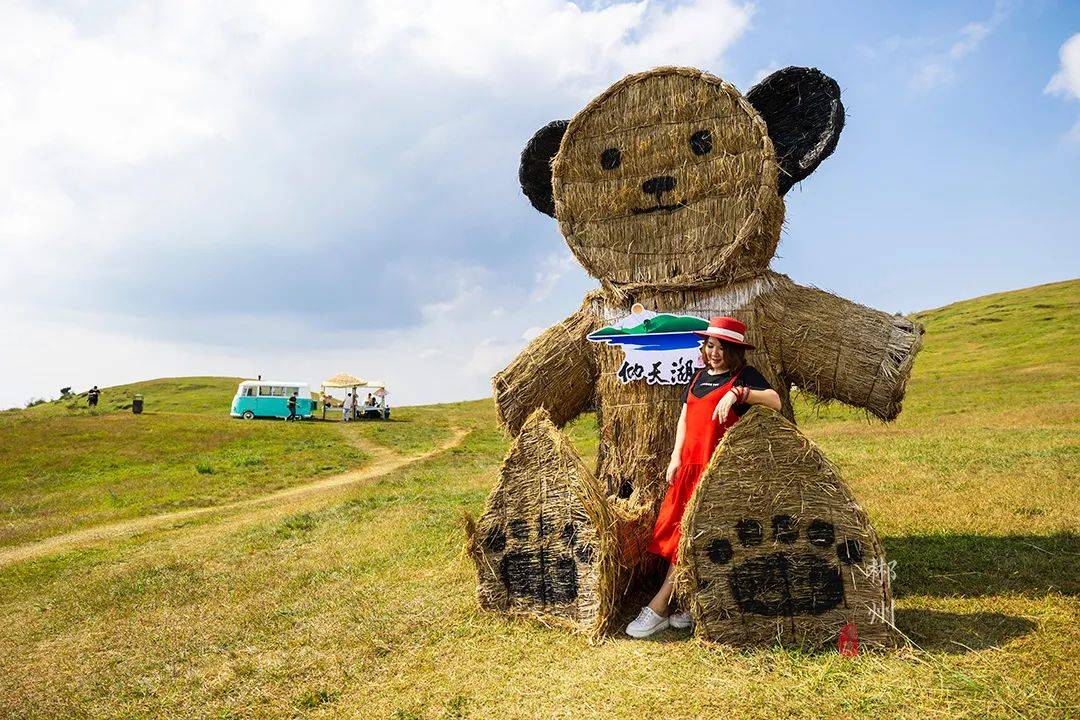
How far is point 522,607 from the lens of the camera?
4371 mm

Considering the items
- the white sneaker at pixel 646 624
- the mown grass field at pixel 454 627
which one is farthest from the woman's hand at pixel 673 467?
the mown grass field at pixel 454 627

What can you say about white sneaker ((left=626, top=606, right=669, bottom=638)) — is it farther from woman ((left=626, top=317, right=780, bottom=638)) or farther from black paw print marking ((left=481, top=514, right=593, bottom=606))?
black paw print marking ((left=481, top=514, right=593, bottom=606))

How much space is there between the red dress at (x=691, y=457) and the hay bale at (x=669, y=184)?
99 centimetres

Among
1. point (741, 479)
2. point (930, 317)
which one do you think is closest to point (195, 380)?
point (930, 317)

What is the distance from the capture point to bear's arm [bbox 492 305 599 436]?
5199 millimetres

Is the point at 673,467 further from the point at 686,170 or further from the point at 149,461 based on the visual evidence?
the point at 149,461

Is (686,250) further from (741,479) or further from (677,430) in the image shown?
(741,479)

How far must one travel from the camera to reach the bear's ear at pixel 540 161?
18.5ft

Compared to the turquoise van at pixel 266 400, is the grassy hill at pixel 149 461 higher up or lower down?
lower down

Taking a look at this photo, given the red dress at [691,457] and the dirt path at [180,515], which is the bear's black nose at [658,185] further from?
the dirt path at [180,515]

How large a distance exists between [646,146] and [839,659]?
3439 millimetres

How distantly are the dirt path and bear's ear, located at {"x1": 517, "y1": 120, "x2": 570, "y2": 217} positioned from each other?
8556 millimetres

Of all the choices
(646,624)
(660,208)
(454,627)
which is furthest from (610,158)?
(454,627)

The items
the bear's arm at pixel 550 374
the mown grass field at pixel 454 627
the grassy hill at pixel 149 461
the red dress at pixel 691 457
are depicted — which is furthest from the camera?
the grassy hill at pixel 149 461
